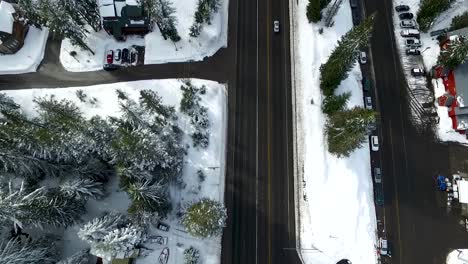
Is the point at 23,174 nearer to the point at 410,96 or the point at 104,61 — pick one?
the point at 104,61

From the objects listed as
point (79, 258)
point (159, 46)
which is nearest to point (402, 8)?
→ point (159, 46)

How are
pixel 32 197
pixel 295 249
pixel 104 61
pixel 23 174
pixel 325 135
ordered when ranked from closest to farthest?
pixel 32 197
pixel 23 174
pixel 295 249
pixel 325 135
pixel 104 61

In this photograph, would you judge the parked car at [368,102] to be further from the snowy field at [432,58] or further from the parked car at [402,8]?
the parked car at [402,8]

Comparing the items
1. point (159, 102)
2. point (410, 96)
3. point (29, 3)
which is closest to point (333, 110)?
point (410, 96)

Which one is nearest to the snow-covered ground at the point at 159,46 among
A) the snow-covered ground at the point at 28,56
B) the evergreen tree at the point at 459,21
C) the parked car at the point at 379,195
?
the snow-covered ground at the point at 28,56

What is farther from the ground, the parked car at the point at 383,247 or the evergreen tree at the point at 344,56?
the evergreen tree at the point at 344,56

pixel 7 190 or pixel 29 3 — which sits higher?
pixel 29 3
